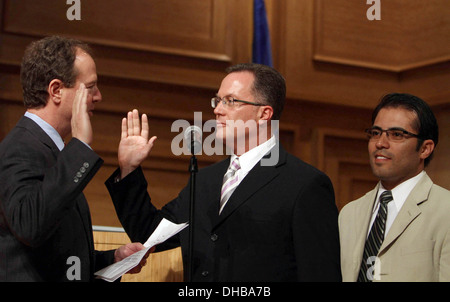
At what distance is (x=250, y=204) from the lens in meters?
2.47

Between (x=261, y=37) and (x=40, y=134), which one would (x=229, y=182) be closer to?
(x=40, y=134)

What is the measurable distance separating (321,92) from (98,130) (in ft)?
5.67

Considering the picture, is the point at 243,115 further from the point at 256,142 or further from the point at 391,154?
the point at 391,154

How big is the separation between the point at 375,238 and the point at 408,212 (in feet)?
0.58

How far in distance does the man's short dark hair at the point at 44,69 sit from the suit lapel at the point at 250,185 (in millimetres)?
748

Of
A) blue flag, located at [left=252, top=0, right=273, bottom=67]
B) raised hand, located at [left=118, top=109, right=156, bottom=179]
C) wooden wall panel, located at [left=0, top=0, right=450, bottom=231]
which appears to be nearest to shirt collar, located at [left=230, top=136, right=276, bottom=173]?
raised hand, located at [left=118, top=109, right=156, bottom=179]

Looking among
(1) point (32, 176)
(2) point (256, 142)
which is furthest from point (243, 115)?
(1) point (32, 176)

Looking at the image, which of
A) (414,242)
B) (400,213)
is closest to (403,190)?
(400,213)

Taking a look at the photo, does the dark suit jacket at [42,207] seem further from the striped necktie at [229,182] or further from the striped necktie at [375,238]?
the striped necktie at [375,238]

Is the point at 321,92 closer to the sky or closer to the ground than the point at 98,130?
closer to the sky

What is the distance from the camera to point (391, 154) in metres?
2.79

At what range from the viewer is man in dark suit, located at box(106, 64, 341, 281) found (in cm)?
238

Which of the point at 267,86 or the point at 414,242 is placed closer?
the point at 414,242

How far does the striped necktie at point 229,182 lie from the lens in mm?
2584
